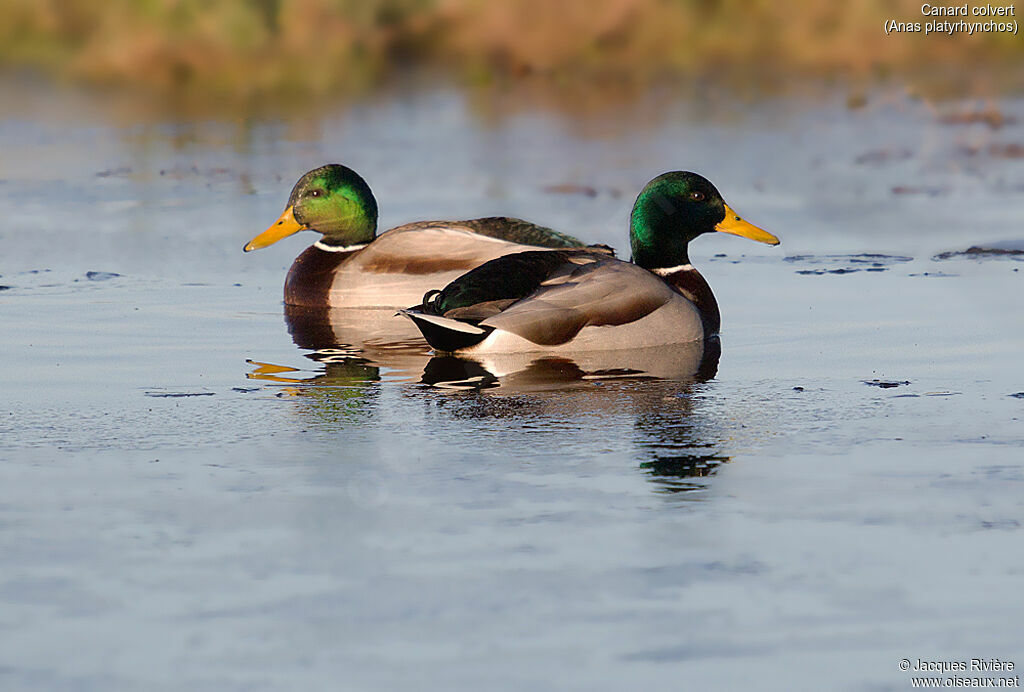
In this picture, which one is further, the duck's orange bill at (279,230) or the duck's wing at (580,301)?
the duck's orange bill at (279,230)

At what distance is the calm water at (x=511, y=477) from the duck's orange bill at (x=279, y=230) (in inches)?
9.5

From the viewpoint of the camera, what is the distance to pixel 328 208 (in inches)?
415

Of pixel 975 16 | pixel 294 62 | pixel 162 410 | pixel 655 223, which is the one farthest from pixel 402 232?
pixel 975 16

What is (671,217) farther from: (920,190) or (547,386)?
(920,190)

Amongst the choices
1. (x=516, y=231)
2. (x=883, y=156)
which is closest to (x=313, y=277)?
(x=516, y=231)

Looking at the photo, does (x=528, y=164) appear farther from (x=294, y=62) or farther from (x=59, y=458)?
(x=59, y=458)

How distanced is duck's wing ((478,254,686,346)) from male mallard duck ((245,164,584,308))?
64.6 inches

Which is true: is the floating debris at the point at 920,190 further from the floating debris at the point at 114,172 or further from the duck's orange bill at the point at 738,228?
the floating debris at the point at 114,172

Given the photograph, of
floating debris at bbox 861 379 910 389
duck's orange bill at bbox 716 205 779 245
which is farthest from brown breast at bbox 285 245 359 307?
floating debris at bbox 861 379 910 389

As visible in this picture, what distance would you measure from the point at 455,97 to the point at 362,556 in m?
13.9

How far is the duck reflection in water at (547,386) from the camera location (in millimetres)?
6113

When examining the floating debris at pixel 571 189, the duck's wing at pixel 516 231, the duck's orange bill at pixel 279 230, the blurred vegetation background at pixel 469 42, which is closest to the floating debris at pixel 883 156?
the floating debris at pixel 571 189

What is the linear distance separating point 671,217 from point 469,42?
12.4 metres

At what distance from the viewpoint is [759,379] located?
7.27m
